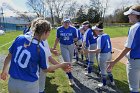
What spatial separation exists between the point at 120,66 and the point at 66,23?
158 inches

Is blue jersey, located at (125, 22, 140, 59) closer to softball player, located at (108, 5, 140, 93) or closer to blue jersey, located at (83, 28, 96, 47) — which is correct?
softball player, located at (108, 5, 140, 93)

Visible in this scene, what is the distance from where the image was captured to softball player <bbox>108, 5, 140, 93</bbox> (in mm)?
5055

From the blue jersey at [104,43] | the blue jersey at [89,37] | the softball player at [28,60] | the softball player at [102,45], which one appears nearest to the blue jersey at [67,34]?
the blue jersey at [89,37]

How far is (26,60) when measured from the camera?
4059 millimetres

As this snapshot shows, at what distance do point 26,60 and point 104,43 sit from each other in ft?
13.2

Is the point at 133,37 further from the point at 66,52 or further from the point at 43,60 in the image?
the point at 66,52

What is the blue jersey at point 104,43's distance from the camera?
7652 mm

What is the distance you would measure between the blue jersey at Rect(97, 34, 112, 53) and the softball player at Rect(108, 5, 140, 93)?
2308 millimetres

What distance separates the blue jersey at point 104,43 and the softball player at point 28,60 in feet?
11.9

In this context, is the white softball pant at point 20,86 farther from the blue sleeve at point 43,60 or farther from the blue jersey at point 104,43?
the blue jersey at point 104,43

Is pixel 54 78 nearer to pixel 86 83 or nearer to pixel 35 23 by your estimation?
pixel 86 83

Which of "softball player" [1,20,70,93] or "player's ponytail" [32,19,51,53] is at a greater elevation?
"player's ponytail" [32,19,51,53]

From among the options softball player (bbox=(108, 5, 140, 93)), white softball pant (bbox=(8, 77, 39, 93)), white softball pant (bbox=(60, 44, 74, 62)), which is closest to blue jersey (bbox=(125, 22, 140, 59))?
softball player (bbox=(108, 5, 140, 93))

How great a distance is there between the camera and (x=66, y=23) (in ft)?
29.3
